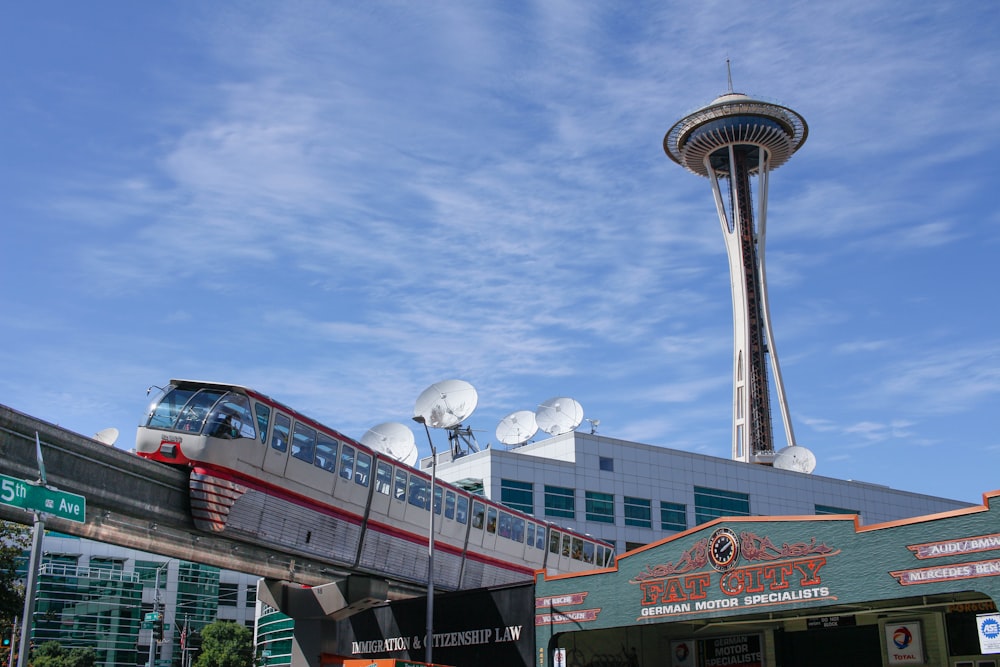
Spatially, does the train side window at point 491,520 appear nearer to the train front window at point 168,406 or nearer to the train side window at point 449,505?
the train side window at point 449,505

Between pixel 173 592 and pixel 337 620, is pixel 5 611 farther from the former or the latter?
pixel 173 592

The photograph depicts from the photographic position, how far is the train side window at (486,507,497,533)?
3822 centimetres

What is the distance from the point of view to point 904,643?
94.4ft

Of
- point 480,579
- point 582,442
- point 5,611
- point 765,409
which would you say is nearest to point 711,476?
point 582,442

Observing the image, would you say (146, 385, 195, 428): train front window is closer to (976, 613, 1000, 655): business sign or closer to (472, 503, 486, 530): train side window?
(472, 503, 486, 530): train side window

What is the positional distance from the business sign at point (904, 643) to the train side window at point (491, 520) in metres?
15.1

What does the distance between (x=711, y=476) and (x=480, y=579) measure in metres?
37.1

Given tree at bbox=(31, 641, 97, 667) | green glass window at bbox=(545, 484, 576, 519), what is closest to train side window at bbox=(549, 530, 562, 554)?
green glass window at bbox=(545, 484, 576, 519)

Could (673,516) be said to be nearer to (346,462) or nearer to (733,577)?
(733,577)

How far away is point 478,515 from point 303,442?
12.1 m

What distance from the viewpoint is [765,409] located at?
3612 inches

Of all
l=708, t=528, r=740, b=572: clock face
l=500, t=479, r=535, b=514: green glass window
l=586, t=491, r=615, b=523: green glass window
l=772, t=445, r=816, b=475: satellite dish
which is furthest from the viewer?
l=772, t=445, r=816, b=475: satellite dish

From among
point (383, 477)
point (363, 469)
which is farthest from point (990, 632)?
point (383, 477)

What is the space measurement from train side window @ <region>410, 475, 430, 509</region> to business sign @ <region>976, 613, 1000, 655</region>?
58.8 ft
